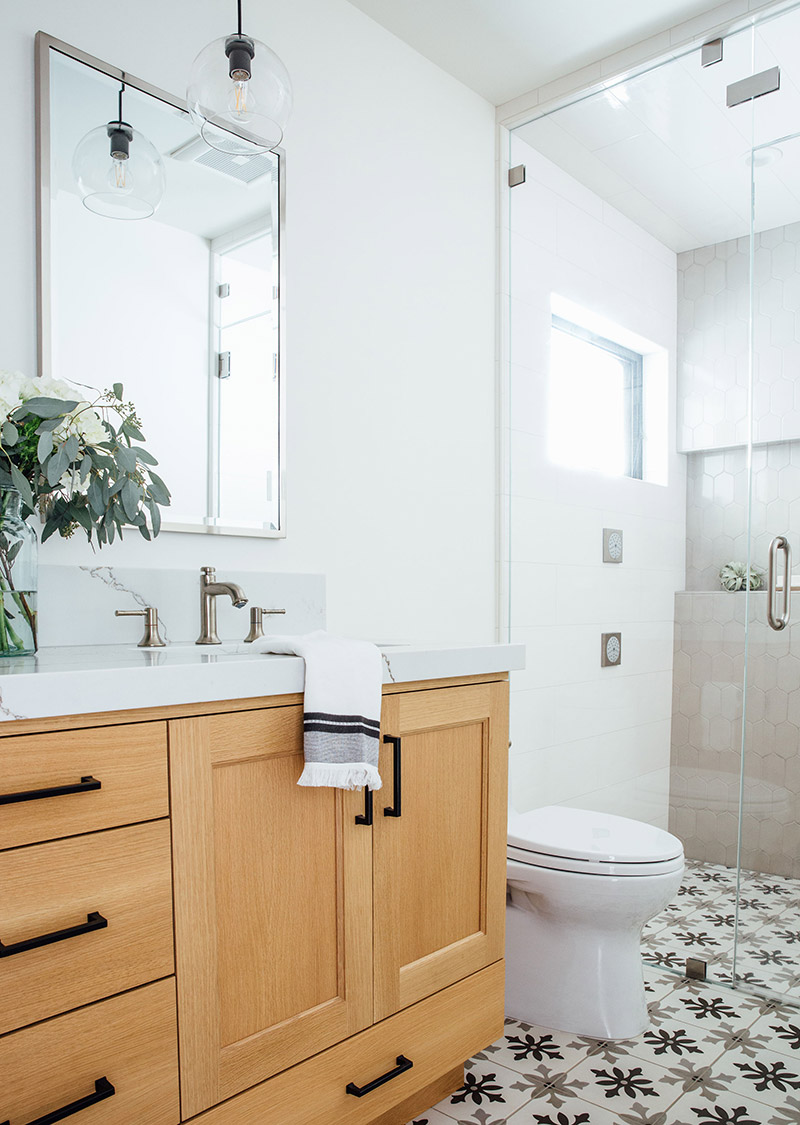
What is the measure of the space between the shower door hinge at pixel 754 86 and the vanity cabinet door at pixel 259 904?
6.44ft

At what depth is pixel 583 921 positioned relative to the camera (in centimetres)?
190

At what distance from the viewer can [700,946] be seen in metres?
2.25

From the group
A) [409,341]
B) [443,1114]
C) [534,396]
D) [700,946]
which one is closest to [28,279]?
[409,341]

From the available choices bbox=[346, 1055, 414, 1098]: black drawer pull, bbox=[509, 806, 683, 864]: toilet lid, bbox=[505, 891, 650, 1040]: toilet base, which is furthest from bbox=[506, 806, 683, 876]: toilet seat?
bbox=[346, 1055, 414, 1098]: black drawer pull

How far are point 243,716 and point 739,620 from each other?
1.49 m

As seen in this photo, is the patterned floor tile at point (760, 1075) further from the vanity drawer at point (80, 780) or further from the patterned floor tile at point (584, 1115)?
the vanity drawer at point (80, 780)

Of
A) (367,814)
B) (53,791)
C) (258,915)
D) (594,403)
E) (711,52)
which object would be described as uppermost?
(711,52)

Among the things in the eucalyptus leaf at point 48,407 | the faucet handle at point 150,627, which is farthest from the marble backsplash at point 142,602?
the eucalyptus leaf at point 48,407

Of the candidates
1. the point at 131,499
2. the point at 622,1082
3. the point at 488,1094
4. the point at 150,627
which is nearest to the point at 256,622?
the point at 150,627

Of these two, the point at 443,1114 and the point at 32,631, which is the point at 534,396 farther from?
the point at 443,1114

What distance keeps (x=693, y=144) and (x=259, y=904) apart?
85.0 inches

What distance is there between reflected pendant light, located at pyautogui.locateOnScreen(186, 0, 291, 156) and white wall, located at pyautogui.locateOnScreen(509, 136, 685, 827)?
1.20m

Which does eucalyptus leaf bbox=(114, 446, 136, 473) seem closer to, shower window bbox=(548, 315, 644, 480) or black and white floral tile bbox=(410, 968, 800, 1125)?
black and white floral tile bbox=(410, 968, 800, 1125)

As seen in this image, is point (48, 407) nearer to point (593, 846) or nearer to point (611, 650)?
point (593, 846)
